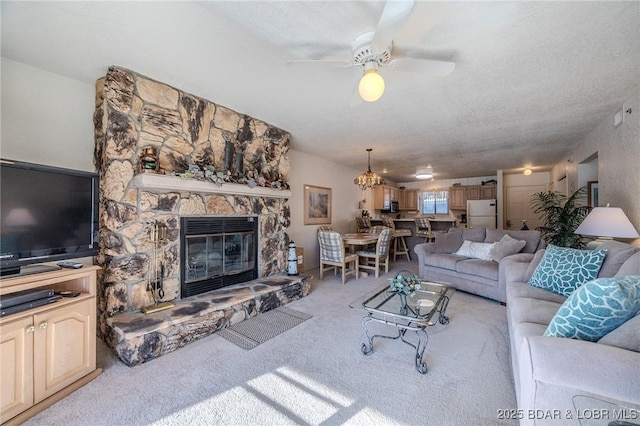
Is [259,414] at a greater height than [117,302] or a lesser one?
lesser

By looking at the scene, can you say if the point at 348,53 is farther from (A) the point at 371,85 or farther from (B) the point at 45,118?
(B) the point at 45,118

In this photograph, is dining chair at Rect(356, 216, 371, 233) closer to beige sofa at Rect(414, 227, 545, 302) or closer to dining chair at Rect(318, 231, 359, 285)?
dining chair at Rect(318, 231, 359, 285)

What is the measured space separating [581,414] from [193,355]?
240 cm

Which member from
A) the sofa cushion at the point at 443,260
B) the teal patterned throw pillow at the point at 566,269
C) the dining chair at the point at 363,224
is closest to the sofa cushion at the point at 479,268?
the sofa cushion at the point at 443,260

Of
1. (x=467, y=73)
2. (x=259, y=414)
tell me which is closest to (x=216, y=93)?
(x=467, y=73)

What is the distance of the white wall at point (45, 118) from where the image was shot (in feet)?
6.86

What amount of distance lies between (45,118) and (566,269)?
464 centimetres

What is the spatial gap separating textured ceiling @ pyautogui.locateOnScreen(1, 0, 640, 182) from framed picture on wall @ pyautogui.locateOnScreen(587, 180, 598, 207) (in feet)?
3.18

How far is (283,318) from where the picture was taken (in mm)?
2930

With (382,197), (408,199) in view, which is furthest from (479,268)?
(408,199)

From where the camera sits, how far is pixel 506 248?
3559 mm

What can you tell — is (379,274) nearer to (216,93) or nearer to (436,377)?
(436,377)

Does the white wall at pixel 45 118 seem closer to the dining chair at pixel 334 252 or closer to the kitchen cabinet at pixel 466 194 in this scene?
the dining chair at pixel 334 252

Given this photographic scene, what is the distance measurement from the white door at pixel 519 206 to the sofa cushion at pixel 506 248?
5.06 m
